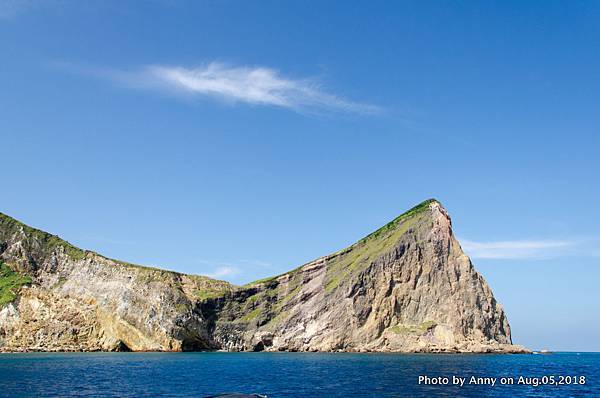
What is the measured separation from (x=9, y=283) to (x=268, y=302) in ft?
245

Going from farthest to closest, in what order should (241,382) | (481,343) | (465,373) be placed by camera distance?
(481,343)
(465,373)
(241,382)

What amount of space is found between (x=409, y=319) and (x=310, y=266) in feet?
126

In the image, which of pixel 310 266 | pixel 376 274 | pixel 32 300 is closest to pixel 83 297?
pixel 32 300

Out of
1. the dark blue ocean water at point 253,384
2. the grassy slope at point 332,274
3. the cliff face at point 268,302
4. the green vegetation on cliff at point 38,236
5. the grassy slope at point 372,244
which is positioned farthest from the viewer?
the grassy slope at point 372,244

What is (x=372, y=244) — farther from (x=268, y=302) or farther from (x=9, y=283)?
(x=9, y=283)

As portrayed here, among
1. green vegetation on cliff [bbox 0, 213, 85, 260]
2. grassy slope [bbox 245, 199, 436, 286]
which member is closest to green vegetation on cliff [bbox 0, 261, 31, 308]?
green vegetation on cliff [bbox 0, 213, 85, 260]

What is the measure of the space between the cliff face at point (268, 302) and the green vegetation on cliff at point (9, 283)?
0.43m

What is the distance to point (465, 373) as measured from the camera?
69188 millimetres

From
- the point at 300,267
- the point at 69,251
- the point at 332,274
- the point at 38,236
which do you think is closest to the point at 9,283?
the point at 69,251

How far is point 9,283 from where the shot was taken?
149 metres

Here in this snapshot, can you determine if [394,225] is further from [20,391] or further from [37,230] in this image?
[20,391]

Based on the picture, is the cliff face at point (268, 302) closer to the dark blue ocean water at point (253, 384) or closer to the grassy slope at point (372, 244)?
the grassy slope at point (372, 244)

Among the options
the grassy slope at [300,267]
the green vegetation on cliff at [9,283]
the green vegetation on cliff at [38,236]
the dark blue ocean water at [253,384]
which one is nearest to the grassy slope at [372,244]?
the grassy slope at [300,267]

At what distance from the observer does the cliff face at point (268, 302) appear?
14150 cm
